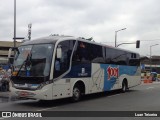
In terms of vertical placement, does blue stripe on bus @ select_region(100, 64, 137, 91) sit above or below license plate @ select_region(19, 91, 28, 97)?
above

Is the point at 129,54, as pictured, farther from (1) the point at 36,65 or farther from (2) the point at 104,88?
(1) the point at 36,65

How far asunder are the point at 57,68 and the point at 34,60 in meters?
1.11

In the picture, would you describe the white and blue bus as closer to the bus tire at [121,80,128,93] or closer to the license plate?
the license plate

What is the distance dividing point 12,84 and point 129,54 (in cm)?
1172

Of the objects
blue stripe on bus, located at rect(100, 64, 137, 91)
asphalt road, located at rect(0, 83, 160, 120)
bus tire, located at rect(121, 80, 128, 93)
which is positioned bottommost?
asphalt road, located at rect(0, 83, 160, 120)

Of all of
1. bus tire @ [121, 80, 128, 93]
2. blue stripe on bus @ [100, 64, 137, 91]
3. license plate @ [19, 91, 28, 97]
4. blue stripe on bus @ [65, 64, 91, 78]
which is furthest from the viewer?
bus tire @ [121, 80, 128, 93]

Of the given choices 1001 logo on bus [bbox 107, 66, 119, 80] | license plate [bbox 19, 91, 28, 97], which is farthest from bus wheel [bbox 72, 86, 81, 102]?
1001 logo on bus [bbox 107, 66, 119, 80]

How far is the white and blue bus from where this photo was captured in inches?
574

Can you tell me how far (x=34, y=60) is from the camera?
14953 mm

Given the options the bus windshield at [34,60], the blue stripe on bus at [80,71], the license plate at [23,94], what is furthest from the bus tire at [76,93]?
the license plate at [23,94]

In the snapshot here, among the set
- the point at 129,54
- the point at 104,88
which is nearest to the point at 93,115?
the point at 104,88

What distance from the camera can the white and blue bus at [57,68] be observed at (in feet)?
47.8

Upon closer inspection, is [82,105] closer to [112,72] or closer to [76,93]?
[76,93]

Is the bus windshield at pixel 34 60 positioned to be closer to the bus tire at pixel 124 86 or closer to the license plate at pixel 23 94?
the license plate at pixel 23 94
